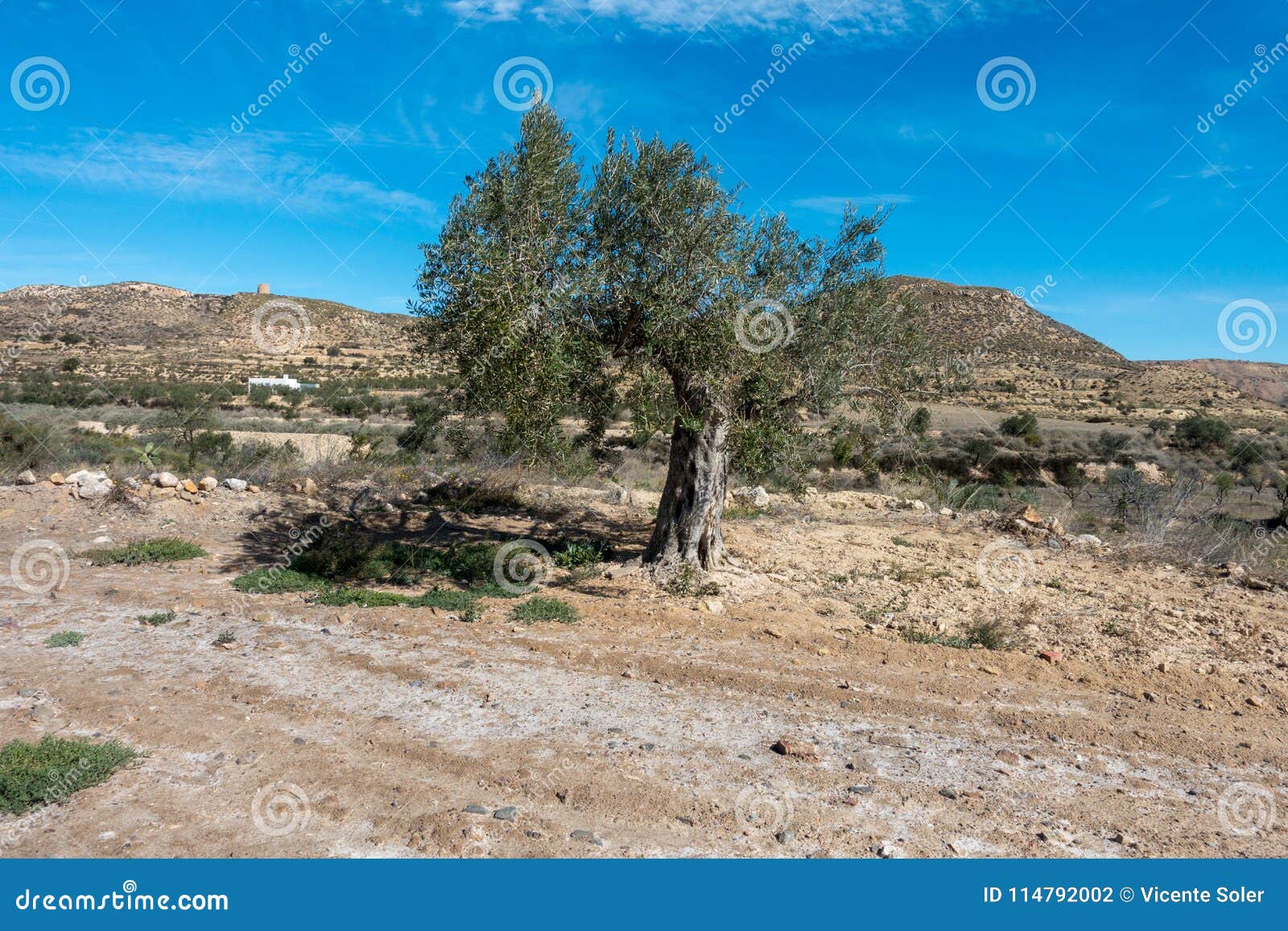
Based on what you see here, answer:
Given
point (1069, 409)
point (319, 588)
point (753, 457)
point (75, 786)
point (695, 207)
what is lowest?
point (75, 786)

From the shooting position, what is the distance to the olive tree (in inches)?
355

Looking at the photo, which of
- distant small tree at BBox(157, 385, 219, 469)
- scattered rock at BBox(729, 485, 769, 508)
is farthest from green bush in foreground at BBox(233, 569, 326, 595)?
distant small tree at BBox(157, 385, 219, 469)

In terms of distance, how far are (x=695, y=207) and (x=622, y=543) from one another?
5777 millimetres

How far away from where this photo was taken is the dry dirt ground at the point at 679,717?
4.72 meters

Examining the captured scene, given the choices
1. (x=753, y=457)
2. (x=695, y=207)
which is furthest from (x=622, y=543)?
(x=695, y=207)

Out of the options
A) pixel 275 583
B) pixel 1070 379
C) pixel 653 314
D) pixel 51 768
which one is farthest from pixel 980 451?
pixel 1070 379

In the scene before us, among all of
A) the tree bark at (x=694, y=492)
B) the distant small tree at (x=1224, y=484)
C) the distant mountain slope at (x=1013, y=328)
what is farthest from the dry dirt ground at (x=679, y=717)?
the distant mountain slope at (x=1013, y=328)

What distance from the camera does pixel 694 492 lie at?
1059cm

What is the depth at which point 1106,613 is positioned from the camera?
9.57 m

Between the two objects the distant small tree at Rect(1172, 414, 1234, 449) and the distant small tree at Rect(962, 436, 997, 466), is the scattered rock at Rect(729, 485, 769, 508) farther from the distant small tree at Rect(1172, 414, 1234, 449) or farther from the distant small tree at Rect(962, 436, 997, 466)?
the distant small tree at Rect(1172, 414, 1234, 449)

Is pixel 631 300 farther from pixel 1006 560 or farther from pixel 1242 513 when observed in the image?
pixel 1242 513

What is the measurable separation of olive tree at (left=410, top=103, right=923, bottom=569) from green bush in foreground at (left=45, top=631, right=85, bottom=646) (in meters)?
4.56

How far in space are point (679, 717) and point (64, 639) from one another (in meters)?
6.37

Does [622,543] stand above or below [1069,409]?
below
